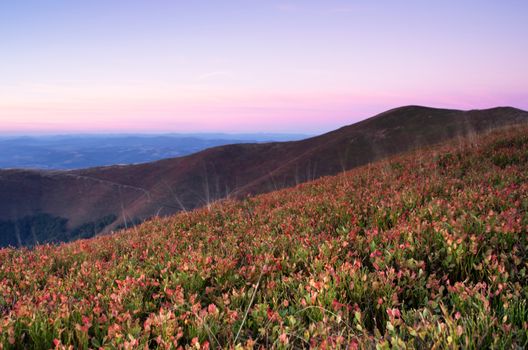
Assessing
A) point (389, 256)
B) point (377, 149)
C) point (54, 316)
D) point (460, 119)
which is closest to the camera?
point (54, 316)

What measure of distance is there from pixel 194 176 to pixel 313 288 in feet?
341

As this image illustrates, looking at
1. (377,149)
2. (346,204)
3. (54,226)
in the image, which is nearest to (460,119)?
(377,149)

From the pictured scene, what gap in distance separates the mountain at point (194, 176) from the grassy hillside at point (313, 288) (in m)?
60.8

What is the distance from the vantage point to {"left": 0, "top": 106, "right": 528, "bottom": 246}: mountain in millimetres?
76625

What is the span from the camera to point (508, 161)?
10.5m

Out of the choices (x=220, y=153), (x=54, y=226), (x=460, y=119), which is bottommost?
(x=54, y=226)

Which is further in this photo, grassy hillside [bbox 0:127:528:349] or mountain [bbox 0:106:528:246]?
mountain [bbox 0:106:528:246]

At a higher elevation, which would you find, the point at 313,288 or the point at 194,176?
the point at 313,288

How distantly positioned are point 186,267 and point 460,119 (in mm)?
81168

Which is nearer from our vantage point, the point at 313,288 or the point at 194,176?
the point at 313,288

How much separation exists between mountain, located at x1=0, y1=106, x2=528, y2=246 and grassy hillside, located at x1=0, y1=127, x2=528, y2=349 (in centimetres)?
6084

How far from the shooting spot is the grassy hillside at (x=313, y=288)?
2.74 meters

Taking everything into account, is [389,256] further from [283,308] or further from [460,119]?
[460,119]

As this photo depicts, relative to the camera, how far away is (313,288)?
351cm
